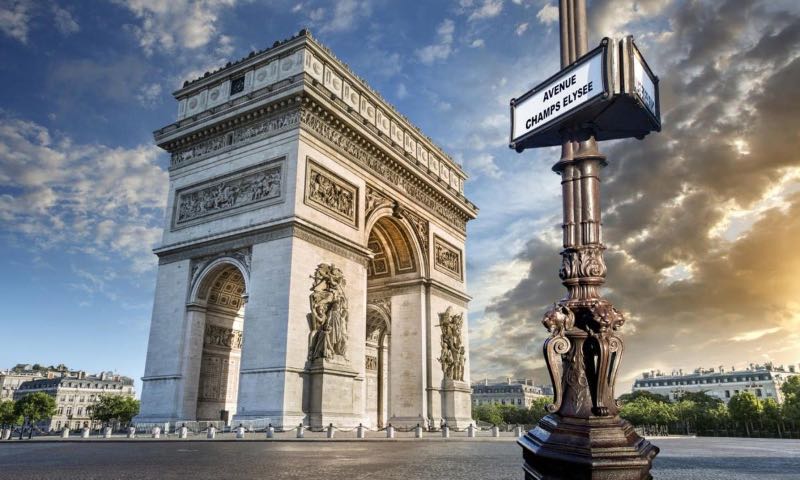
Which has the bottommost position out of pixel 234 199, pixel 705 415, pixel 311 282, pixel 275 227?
pixel 705 415

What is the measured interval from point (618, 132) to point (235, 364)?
22.1 meters

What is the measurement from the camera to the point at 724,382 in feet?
379

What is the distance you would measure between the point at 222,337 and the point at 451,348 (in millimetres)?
11126

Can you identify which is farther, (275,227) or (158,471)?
(275,227)

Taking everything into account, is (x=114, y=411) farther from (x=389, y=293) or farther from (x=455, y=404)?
(x=455, y=404)

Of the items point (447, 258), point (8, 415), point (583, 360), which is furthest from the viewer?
point (8, 415)

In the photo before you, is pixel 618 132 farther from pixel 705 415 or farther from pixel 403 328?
pixel 705 415

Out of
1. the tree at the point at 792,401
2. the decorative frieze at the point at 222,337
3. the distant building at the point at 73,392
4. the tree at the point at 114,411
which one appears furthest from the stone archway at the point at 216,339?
the distant building at the point at 73,392

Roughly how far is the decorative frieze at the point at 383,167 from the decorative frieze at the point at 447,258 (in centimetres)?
152

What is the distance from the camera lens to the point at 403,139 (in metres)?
29.3

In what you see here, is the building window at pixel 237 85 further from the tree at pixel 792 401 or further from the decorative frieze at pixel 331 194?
the tree at pixel 792 401

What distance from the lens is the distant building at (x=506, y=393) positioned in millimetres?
123562

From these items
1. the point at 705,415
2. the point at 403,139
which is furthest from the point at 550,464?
the point at 705,415

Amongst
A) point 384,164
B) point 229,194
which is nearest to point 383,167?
point 384,164
